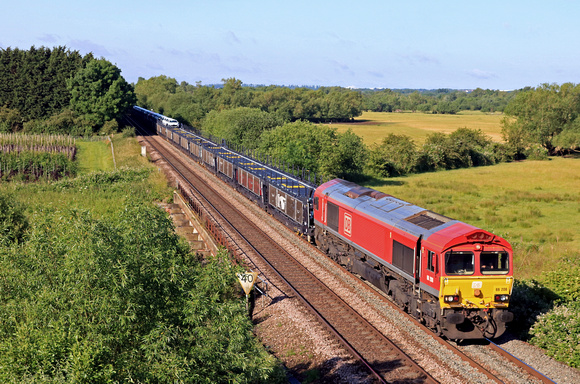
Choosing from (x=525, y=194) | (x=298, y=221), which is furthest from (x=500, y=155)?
(x=298, y=221)

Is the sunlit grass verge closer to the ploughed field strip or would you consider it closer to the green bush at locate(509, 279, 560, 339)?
the green bush at locate(509, 279, 560, 339)

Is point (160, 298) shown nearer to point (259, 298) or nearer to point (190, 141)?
point (259, 298)

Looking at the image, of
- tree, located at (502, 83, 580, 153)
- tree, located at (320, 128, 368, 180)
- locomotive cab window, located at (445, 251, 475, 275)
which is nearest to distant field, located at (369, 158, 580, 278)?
tree, located at (320, 128, 368, 180)

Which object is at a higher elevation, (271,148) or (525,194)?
(271,148)

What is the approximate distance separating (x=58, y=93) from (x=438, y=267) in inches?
3647

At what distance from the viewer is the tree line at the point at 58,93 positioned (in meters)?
89.0

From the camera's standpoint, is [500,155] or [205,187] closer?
[205,187]

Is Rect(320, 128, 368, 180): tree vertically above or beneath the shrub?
above

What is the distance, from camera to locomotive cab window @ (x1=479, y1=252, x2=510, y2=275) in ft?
58.2

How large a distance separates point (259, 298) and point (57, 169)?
4516cm

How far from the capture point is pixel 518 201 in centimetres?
5294

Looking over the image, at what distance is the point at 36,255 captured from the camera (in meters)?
11.4

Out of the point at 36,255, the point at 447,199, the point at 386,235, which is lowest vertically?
the point at 447,199

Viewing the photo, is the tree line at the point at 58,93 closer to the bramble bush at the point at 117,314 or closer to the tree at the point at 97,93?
the tree at the point at 97,93
